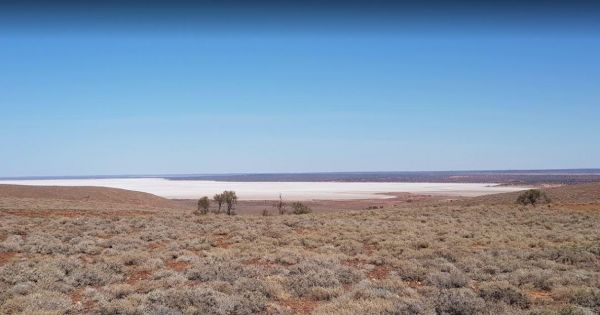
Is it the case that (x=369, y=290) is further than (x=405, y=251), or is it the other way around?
(x=405, y=251)

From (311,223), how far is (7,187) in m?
51.9

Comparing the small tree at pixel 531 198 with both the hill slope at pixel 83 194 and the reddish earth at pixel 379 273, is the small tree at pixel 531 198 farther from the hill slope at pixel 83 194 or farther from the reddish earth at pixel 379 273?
the hill slope at pixel 83 194

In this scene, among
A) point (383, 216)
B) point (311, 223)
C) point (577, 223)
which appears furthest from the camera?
point (383, 216)

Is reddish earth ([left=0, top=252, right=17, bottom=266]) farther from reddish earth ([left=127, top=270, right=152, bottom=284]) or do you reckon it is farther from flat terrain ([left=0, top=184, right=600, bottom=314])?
reddish earth ([left=127, top=270, right=152, bottom=284])

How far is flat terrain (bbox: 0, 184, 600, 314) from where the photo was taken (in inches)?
337

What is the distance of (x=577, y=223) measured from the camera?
22547 millimetres

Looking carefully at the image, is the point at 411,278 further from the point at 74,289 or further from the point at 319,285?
the point at 74,289

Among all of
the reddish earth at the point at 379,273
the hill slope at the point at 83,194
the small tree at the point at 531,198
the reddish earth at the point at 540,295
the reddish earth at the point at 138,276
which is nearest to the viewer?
the reddish earth at the point at 540,295

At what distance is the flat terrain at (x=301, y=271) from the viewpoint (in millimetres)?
8555

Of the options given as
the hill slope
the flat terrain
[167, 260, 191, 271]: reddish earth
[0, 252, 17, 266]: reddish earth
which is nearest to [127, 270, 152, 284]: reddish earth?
the flat terrain

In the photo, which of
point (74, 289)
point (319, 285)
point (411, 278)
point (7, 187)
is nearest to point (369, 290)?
point (319, 285)

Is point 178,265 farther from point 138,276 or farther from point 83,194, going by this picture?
point 83,194

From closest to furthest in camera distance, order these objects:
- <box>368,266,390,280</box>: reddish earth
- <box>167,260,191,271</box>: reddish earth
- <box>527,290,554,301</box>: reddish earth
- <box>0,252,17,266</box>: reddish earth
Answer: <box>527,290,554,301</box>: reddish earth
<box>368,266,390,280</box>: reddish earth
<box>167,260,191,271</box>: reddish earth
<box>0,252,17,266</box>: reddish earth

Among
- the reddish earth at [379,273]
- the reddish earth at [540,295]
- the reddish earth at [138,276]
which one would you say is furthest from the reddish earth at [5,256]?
the reddish earth at [540,295]
